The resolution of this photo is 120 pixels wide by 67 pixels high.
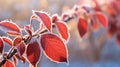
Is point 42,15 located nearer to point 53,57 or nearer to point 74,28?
point 53,57

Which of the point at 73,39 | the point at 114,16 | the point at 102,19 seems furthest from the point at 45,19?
the point at 73,39

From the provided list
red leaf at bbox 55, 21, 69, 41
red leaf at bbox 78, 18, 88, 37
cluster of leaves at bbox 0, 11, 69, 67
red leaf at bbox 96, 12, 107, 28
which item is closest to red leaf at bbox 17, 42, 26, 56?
cluster of leaves at bbox 0, 11, 69, 67

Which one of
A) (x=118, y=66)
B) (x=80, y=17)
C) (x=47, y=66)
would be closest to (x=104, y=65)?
(x=118, y=66)

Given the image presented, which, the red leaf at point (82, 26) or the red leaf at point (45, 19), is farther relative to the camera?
the red leaf at point (82, 26)

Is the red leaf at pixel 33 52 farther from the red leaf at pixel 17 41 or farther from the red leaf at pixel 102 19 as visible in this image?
the red leaf at pixel 102 19

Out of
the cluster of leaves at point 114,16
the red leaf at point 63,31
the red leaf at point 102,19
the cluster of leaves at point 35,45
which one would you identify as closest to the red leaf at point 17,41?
the cluster of leaves at point 35,45

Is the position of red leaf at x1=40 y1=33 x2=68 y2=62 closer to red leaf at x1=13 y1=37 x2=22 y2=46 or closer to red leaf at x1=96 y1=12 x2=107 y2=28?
red leaf at x1=13 y1=37 x2=22 y2=46
